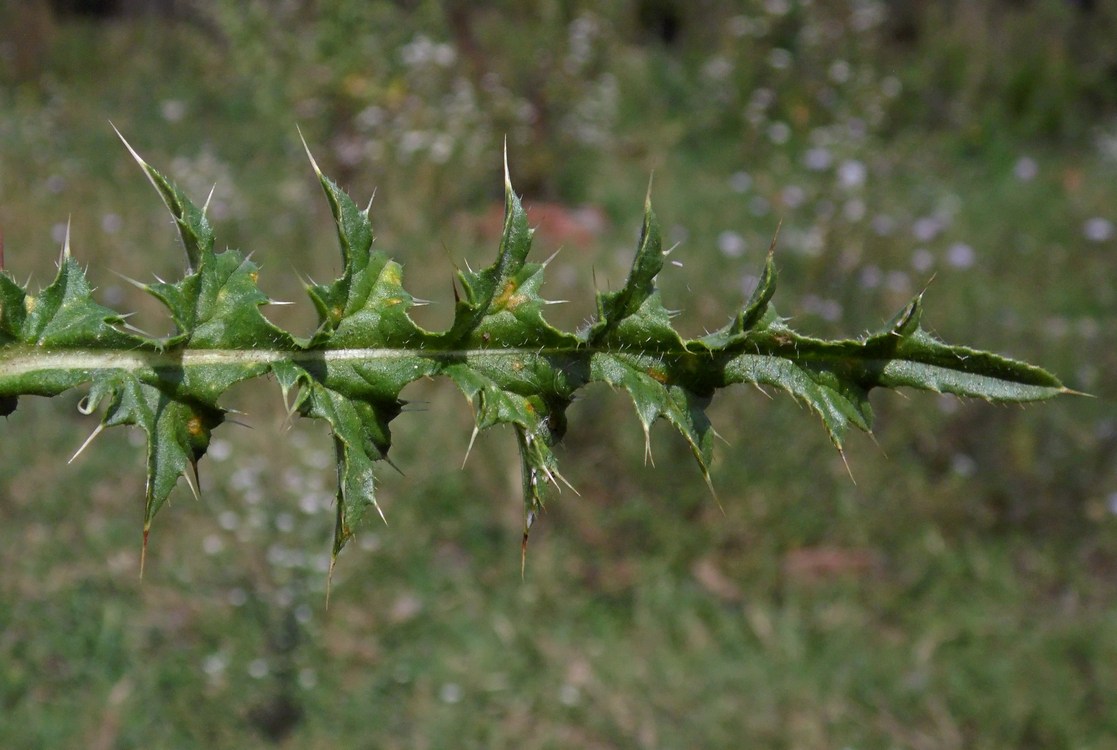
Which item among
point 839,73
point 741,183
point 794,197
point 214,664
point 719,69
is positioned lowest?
point 214,664

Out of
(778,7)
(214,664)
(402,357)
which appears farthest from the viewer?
(778,7)

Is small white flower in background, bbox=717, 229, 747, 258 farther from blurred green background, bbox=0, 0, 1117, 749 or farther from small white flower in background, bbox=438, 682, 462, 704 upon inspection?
small white flower in background, bbox=438, 682, 462, 704

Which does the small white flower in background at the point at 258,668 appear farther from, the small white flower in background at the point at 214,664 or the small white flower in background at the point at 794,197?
the small white flower in background at the point at 794,197

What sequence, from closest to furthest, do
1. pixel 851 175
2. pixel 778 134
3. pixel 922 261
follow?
pixel 922 261 → pixel 851 175 → pixel 778 134

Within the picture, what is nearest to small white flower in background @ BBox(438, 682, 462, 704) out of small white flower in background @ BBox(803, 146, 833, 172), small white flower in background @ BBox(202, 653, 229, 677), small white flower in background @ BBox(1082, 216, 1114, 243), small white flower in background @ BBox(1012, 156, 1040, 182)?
small white flower in background @ BBox(202, 653, 229, 677)

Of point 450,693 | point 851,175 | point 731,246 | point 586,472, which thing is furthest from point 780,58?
point 450,693

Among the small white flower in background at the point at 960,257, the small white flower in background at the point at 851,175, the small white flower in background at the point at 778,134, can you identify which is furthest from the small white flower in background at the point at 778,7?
the small white flower in background at the point at 960,257

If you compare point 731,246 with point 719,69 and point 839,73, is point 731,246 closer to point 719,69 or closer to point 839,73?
point 839,73
